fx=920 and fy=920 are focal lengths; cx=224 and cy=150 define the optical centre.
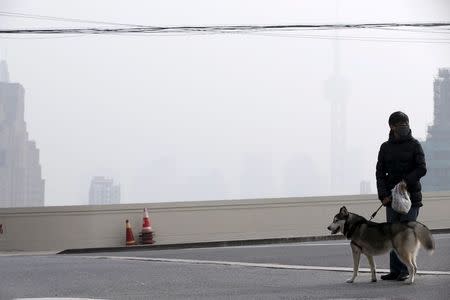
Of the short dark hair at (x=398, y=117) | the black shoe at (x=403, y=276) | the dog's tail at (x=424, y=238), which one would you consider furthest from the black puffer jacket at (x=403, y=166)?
the black shoe at (x=403, y=276)

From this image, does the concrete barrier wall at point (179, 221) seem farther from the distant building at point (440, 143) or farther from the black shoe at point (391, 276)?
the black shoe at point (391, 276)

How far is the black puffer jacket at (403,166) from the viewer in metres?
10.4

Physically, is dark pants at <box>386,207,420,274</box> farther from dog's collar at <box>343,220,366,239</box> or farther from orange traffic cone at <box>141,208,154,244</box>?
orange traffic cone at <box>141,208,154,244</box>

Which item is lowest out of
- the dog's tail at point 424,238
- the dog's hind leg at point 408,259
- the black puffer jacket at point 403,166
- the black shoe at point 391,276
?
the black shoe at point 391,276

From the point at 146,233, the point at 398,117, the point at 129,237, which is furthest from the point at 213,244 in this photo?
the point at 398,117

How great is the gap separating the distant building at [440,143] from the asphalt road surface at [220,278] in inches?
400

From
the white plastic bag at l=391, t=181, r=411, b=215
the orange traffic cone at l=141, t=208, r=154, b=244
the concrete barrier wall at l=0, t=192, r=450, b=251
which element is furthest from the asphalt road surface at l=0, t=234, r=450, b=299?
the concrete barrier wall at l=0, t=192, r=450, b=251

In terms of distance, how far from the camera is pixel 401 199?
10.2 metres

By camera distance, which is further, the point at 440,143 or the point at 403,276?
the point at 440,143

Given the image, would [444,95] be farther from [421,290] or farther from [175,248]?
[421,290]

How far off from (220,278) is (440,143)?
Answer: 64.8 ft

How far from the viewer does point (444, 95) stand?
2747 centimetres

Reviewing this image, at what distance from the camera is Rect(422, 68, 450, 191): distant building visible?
25.5 m

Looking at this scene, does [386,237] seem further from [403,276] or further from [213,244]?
[213,244]
